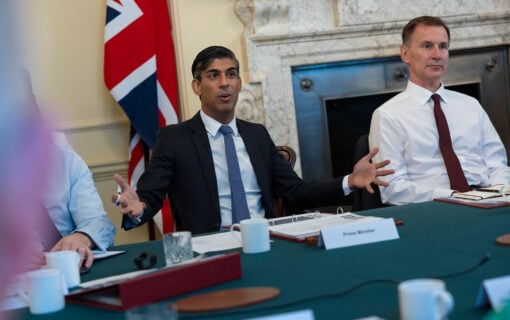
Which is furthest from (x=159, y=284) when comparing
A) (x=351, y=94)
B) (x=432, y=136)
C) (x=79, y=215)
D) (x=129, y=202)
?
(x=351, y=94)

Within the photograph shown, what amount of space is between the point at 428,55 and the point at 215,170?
3.84 ft

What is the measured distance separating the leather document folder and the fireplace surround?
269 cm

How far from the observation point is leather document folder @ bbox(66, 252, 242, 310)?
1.29 metres

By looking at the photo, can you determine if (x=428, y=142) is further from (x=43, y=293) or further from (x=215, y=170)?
(x=43, y=293)

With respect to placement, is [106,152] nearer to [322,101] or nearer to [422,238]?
[322,101]

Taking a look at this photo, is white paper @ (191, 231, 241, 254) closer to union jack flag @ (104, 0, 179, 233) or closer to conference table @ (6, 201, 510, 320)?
conference table @ (6, 201, 510, 320)

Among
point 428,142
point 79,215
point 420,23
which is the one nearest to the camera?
point 79,215

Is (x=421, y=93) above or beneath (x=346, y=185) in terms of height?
above

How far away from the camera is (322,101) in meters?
4.36

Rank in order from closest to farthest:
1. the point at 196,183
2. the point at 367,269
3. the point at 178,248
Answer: the point at 367,269 < the point at 178,248 < the point at 196,183

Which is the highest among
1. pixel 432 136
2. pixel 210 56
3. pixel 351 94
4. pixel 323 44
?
pixel 323 44

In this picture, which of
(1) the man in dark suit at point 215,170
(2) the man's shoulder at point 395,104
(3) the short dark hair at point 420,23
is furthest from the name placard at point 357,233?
(3) the short dark hair at point 420,23

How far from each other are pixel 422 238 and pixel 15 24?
1575 millimetres

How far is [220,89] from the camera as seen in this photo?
3115mm
